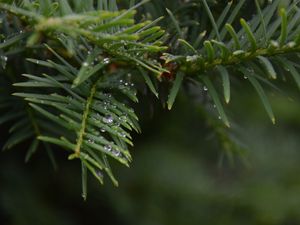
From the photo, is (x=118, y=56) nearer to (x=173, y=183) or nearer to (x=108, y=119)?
(x=108, y=119)

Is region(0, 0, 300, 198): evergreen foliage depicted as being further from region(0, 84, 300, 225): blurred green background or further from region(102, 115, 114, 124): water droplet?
region(0, 84, 300, 225): blurred green background

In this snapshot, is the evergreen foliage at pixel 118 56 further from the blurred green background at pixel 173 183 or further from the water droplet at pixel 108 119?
the blurred green background at pixel 173 183

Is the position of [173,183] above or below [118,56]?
below

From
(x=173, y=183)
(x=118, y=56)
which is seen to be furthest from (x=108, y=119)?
(x=173, y=183)

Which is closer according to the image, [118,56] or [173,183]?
[118,56]

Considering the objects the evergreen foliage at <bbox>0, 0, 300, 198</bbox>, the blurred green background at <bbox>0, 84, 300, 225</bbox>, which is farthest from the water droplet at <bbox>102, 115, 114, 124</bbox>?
the blurred green background at <bbox>0, 84, 300, 225</bbox>

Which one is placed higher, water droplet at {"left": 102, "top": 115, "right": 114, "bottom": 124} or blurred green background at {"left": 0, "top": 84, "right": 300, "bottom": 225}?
water droplet at {"left": 102, "top": 115, "right": 114, "bottom": 124}
